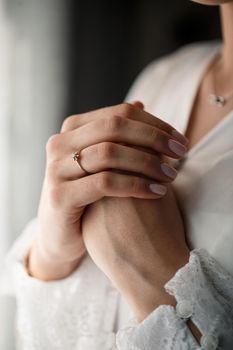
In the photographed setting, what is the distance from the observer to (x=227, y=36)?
3.42ft

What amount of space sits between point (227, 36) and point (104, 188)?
52 cm

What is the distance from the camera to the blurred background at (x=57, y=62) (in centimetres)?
104

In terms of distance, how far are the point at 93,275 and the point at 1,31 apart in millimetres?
503

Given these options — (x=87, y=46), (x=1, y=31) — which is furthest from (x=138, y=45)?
(x=1, y=31)

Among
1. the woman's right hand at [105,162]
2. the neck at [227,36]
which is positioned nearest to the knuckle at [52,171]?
the woman's right hand at [105,162]

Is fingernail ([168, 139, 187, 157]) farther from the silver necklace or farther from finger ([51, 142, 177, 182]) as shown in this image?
the silver necklace

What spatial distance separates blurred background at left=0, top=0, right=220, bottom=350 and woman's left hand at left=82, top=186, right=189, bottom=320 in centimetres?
33

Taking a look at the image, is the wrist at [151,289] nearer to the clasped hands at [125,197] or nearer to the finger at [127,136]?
the clasped hands at [125,197]

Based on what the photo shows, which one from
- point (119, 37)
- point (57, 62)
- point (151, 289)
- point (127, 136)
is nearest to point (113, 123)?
point (127, 136)

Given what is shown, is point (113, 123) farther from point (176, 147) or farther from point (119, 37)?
point (119, 37)

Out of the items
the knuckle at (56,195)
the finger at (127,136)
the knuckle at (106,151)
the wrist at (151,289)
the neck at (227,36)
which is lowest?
the wrist at (151,289)

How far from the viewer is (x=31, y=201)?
1148 mm

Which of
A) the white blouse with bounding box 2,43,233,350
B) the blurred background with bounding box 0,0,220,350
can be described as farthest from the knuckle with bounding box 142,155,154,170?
the blurred background with bounding box 0,0,220,350

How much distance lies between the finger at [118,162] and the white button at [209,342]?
9.0 inches
